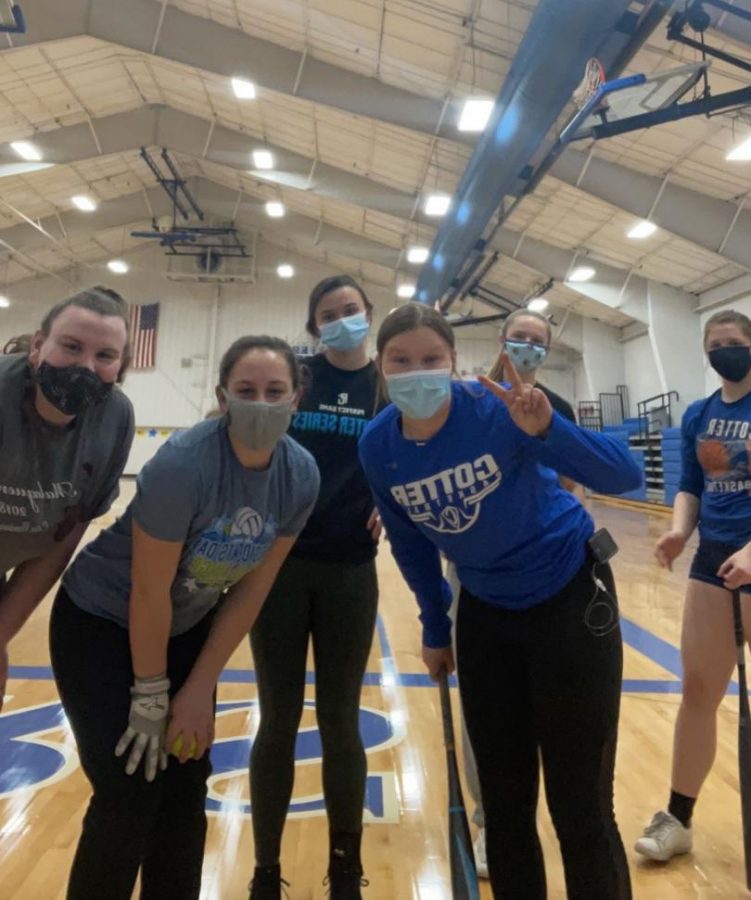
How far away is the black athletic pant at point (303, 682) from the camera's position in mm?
1631

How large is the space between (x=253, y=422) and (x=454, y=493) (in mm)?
494

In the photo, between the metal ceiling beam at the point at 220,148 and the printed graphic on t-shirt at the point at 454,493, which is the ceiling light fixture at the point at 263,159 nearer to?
the metal ceiling beam at the point at 220,148

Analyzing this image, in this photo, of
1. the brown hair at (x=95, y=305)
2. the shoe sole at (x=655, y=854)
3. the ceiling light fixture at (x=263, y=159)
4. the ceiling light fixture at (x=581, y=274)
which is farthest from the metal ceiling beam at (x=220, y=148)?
the shoe sole at (x=655, y=854)

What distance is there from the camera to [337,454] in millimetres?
1808

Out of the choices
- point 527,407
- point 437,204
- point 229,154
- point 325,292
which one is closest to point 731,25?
point 437,204

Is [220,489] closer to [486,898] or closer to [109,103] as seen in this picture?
[486,898]

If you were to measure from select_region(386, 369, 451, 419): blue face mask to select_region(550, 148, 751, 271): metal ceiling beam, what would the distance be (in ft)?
28.1

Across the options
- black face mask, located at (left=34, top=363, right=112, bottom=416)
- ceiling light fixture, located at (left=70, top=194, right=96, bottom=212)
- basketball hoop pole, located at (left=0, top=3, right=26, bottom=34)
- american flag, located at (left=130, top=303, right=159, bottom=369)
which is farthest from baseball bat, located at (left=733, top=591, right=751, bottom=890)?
american flag, located at (left=130, top=303, right=159, bottom=369)

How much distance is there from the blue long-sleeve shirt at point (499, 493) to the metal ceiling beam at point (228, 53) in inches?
306

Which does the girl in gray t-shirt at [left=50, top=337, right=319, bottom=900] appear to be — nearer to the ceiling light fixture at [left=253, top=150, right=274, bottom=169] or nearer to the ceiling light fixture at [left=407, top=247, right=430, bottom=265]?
the ceiling light fixture at [left=253, top=150, right=274, bottom=169]

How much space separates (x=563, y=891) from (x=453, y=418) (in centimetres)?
152

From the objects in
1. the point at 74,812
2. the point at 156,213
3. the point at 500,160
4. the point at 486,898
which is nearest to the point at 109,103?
the point at 156,213

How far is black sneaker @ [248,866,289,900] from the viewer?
5.18ft

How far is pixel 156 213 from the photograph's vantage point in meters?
15.8
